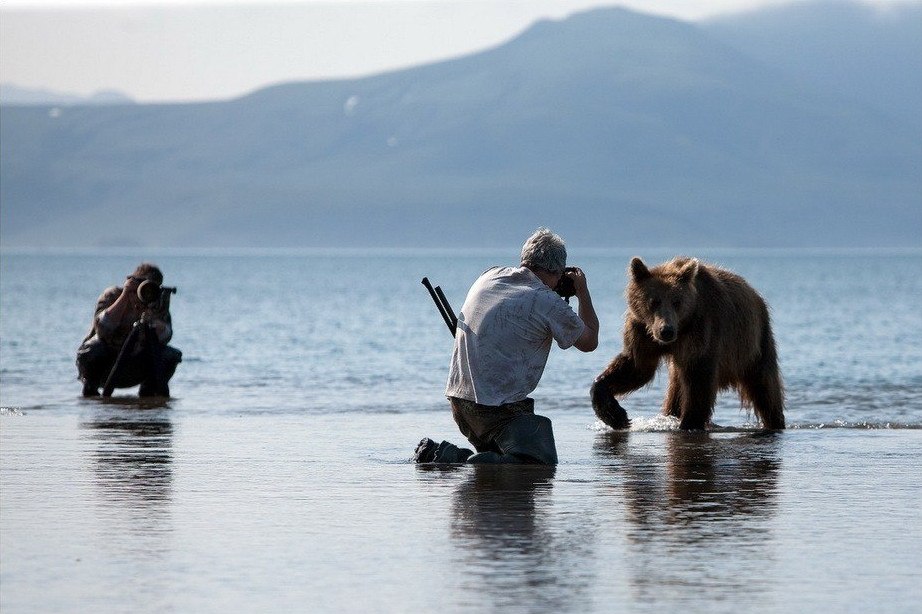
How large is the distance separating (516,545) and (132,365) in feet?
29.4

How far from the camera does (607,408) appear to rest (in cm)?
1270

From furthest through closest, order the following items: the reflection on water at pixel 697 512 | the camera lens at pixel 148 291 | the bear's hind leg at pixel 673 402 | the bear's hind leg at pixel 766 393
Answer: the camera lens at pixel 148 291 → the bear's hind leg at pixel 766 393 → the bear's hind leg at pixel 673 402 → the reflection on water at pixel 697 512

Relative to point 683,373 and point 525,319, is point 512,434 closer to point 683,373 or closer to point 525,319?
point 525,319

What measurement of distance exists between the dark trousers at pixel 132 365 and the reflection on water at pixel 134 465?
0.37 meters

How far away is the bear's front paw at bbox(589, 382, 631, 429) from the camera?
12.7 m

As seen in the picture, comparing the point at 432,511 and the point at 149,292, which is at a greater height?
the point at 149,292

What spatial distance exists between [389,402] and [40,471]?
787cm

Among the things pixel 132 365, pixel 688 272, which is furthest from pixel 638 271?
pixel 132 365

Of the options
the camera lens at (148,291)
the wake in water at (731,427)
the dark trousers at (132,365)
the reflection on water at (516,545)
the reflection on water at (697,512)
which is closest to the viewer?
the reflection on water at (516,545)

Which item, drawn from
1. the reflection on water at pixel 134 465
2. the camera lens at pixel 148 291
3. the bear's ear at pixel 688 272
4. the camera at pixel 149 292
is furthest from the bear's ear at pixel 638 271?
the camera lens at pixel 148 291

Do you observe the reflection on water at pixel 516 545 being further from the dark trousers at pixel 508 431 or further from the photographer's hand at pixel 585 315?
the photographer's hand at pixel 585 315

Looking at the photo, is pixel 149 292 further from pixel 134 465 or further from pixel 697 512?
pixel 697 512

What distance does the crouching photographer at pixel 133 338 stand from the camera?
14.9 metres

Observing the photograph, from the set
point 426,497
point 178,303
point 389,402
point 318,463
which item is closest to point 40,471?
point 318,463
